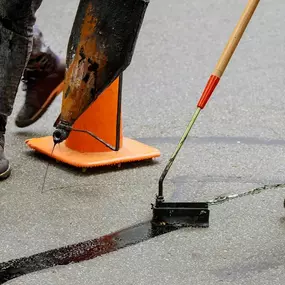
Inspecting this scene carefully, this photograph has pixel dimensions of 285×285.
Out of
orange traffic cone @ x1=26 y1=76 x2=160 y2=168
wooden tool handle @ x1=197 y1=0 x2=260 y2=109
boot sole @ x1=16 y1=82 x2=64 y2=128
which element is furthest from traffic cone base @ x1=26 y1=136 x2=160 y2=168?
wooden tool handle @ x1=197 y1=0 x2=260 y2=109

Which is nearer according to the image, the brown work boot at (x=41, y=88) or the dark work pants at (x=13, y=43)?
the dark work pants at (x=13, y=43)

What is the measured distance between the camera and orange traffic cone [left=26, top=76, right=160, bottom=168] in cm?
501

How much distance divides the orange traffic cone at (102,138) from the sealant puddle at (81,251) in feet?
2.70

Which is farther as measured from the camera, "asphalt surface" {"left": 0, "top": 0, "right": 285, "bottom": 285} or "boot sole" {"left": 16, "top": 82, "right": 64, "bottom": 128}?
"boot sole" {"left": 16, "top": 82, "right": 64, "bottom": 128}

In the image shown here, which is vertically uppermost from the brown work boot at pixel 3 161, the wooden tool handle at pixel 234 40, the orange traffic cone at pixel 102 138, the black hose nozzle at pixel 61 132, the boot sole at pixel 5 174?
the wooden tool handle at pixel 234 40

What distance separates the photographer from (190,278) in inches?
146

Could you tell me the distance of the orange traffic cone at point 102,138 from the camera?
5.01 meters

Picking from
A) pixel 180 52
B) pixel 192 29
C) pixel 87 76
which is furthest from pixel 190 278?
pixel 192 29

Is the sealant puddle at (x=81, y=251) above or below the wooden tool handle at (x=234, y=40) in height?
below

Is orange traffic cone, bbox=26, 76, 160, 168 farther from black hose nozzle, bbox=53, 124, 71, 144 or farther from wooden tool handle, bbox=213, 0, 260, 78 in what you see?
black hose nozzle, bbox=53, 124, 71, 144

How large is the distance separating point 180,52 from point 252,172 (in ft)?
9.46

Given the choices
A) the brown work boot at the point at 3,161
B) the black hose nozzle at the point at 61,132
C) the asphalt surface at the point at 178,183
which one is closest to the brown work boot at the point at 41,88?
the asphalt surface at the point at 178,183

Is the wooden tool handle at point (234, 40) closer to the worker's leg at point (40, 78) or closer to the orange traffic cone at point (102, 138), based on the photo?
the orange traffic cone at point (102, 138)

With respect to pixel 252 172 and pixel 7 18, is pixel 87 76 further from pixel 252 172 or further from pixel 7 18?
pixel 252 172
